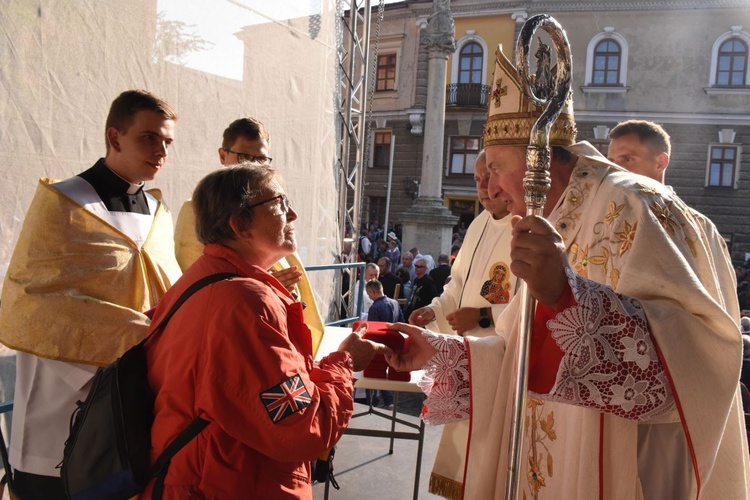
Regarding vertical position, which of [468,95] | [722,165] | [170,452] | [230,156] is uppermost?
[468,95]

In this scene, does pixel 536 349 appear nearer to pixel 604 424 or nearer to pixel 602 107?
pixel 604 424

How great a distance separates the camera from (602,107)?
21.9m

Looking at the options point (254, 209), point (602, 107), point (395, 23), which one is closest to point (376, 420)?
point (254, 209)

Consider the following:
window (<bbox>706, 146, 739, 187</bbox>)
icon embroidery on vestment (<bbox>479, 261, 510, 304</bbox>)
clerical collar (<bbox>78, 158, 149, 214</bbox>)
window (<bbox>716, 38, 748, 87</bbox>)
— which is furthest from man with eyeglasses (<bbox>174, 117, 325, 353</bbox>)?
window (<bbox>716, 38, 748, 87</bbox>)

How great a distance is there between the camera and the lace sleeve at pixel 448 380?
6.68ft

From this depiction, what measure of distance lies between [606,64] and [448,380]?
2254 cm

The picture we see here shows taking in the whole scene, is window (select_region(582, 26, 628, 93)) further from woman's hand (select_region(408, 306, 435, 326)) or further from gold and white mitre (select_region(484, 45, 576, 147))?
gold and white mitre (select_region(484, 45, 576, 147))

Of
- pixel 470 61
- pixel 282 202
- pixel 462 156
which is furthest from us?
pixel 462 156

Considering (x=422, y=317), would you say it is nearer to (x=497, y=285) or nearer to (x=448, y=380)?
(x=497, y=285)

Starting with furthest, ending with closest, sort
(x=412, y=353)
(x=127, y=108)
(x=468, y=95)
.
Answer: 1. (x=468, y=95)
2. (x=127, y=108)
3. (x=412, y=353)

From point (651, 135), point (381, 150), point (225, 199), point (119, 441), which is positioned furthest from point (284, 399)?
point (381, 150)

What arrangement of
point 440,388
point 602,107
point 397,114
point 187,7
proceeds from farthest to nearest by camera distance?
1. point 397,114
2. point 602,107
3. point 187,7
4. point 440,388

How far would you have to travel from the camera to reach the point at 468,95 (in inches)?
925

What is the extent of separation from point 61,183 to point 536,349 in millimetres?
1958
